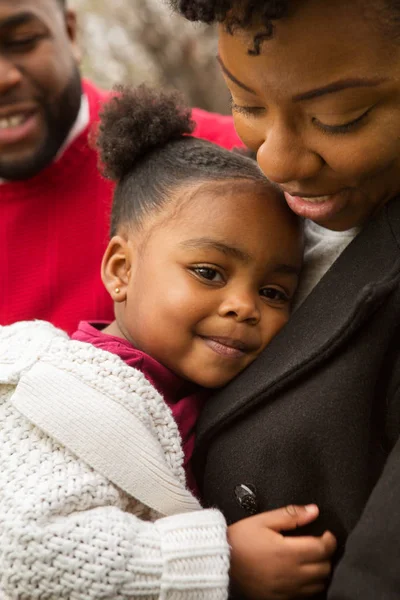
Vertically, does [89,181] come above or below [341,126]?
below

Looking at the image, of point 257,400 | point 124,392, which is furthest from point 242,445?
point 124,392

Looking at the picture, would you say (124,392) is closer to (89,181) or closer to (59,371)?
(59,371)

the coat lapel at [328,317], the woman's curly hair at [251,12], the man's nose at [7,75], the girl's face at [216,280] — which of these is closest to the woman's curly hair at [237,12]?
the woman's curly hair at [251,12]

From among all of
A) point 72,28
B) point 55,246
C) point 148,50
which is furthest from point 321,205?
point 148,50

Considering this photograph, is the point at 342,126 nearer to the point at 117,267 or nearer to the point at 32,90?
the point at 117,267

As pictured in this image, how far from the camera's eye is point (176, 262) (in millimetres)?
1938

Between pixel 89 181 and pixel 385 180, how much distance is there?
1.58 m

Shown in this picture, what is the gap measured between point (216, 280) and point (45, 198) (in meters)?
1.15

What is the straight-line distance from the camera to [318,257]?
2027 millimetres

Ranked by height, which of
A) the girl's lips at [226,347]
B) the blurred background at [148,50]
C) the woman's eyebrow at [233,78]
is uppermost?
the woman's eyebrow at [233,78]

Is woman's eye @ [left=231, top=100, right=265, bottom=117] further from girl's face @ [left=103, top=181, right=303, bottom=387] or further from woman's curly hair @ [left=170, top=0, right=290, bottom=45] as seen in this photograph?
girl's face @ [left=103, top=181, right=303, bottom=387]

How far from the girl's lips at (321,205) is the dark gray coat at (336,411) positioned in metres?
0.09

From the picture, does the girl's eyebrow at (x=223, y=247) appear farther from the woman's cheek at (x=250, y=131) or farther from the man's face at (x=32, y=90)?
the man's face at (x=32, y=90)

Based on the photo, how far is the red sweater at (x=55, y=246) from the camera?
2783 millimetres
